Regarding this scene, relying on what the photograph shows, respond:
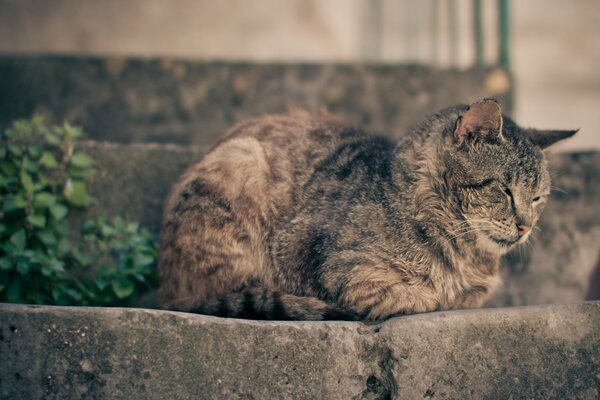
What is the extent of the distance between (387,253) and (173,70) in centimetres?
318

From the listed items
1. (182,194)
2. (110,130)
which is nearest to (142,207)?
(182,194)

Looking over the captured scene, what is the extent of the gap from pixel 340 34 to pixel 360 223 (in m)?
4.42

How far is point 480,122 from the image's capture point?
3.77m

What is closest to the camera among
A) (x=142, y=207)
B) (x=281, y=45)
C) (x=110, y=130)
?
(x=142, y=207)

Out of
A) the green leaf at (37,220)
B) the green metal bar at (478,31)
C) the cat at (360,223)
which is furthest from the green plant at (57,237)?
the green metal bar at (478,31)

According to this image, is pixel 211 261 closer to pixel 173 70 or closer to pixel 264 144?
pixel 264 144

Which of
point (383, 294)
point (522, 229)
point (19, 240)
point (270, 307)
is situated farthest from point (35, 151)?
point (522, 229)

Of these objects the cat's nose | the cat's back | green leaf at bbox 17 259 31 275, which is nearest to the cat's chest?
the cat's nose

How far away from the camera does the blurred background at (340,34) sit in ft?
24.0

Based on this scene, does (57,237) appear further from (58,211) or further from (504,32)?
(504,32)

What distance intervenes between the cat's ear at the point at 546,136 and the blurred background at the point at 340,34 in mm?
3122

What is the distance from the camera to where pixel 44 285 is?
162 inches

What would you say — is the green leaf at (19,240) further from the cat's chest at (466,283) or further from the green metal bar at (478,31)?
the green metal bar at (478,31)

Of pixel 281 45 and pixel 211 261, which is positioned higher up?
pixel 281 45
